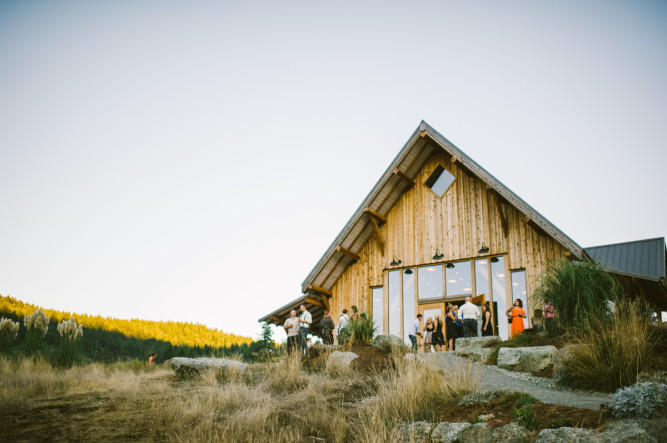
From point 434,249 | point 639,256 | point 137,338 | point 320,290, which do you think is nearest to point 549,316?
point 434,249

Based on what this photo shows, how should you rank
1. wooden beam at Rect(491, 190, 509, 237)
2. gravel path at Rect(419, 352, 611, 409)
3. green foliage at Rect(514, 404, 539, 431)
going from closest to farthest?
green foliage at Rect(514, 404, 539, 431) → gravel path at Rect(419, 352, 611, 409) → wooden beam at Rect(491, 190, 509, 237)

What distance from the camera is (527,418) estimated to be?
16.6 ft

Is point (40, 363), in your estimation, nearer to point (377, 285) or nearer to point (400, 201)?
point (377, 285)

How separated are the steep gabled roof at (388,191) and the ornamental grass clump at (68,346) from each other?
26.4 ft

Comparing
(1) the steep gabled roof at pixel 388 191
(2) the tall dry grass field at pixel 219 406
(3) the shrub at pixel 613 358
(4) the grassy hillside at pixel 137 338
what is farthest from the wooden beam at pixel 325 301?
(3) the shrub at pixel 613 358

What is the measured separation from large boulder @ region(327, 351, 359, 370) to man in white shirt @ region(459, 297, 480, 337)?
4.64m

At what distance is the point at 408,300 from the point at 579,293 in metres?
7.49

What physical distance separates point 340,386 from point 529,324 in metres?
7.81

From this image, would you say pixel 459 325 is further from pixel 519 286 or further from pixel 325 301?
pixel 325 301

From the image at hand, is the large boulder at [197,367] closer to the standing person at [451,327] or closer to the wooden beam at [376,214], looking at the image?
the standing person at [451,327]

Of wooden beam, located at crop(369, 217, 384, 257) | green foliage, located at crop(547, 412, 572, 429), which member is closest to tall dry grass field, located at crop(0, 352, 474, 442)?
green foliage, located at crop(547, 412, 572, 429)

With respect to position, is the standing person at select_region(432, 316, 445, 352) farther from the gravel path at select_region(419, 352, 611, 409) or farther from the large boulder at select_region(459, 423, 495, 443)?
the large boulder at select_region(459, 423, 495, 443)

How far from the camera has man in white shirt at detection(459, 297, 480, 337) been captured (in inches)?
544

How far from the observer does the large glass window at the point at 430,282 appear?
16388 millimetres
